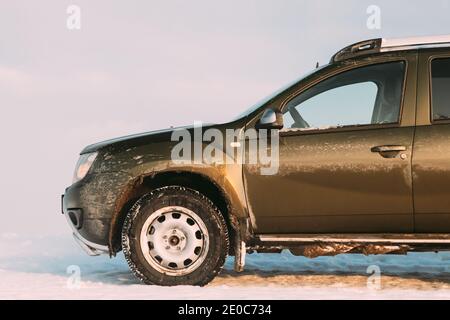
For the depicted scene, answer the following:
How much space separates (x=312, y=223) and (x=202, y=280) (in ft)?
3.24

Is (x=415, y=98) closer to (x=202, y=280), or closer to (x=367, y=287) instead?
(x=367, y=287)

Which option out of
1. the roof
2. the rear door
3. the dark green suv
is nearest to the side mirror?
the dark green suv

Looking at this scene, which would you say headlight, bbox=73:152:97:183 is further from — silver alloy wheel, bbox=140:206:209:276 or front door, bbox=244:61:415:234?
front door, bbox=244:61:415:234

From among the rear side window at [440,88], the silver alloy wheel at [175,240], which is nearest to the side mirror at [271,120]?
the silver alloy wheel at [175,240]

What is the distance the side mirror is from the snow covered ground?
4.25 ft

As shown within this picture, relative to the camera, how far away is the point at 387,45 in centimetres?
664

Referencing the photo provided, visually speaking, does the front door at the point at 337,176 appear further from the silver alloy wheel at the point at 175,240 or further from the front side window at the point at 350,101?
the silver alloy wheel at the point at 175,240

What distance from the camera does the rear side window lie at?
6.38 m

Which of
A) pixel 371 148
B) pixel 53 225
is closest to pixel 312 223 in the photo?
pixel 371 148

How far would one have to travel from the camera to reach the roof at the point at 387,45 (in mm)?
6574

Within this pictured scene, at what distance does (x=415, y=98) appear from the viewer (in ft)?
21.0
